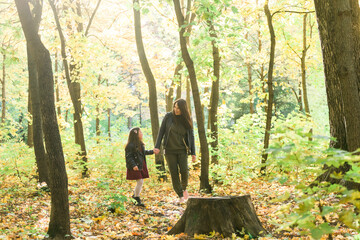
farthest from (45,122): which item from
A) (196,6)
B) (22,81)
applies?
(22,81)

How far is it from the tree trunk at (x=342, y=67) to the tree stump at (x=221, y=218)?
169cm

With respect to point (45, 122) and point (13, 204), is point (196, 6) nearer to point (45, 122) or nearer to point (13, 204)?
point (45, 122)

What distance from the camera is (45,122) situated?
481 centimetres

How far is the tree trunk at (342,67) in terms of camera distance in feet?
17.4

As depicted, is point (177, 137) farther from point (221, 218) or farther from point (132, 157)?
point (221, 218)

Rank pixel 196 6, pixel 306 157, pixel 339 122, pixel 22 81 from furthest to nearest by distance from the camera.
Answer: pixel 22 81, pixel 196 6, pixel 339 122, pixel 306 157

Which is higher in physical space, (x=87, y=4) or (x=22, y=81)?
(x=87, y=4)

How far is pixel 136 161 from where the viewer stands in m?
7.82

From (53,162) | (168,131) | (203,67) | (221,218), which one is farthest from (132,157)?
(203,67)

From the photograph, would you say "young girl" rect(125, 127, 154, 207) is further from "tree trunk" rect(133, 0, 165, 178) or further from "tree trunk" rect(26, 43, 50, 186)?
"tree trunk" rect(133, 0, 165, 178)

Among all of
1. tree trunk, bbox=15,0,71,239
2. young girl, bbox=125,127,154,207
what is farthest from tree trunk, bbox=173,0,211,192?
tree trunk, bbox=15,0,71,239

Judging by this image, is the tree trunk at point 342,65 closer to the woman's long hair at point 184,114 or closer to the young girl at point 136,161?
the woman's long hair at point 184,114

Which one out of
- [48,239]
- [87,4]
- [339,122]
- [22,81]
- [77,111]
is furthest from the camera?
[22,81]

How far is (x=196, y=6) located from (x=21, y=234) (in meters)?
5.77
